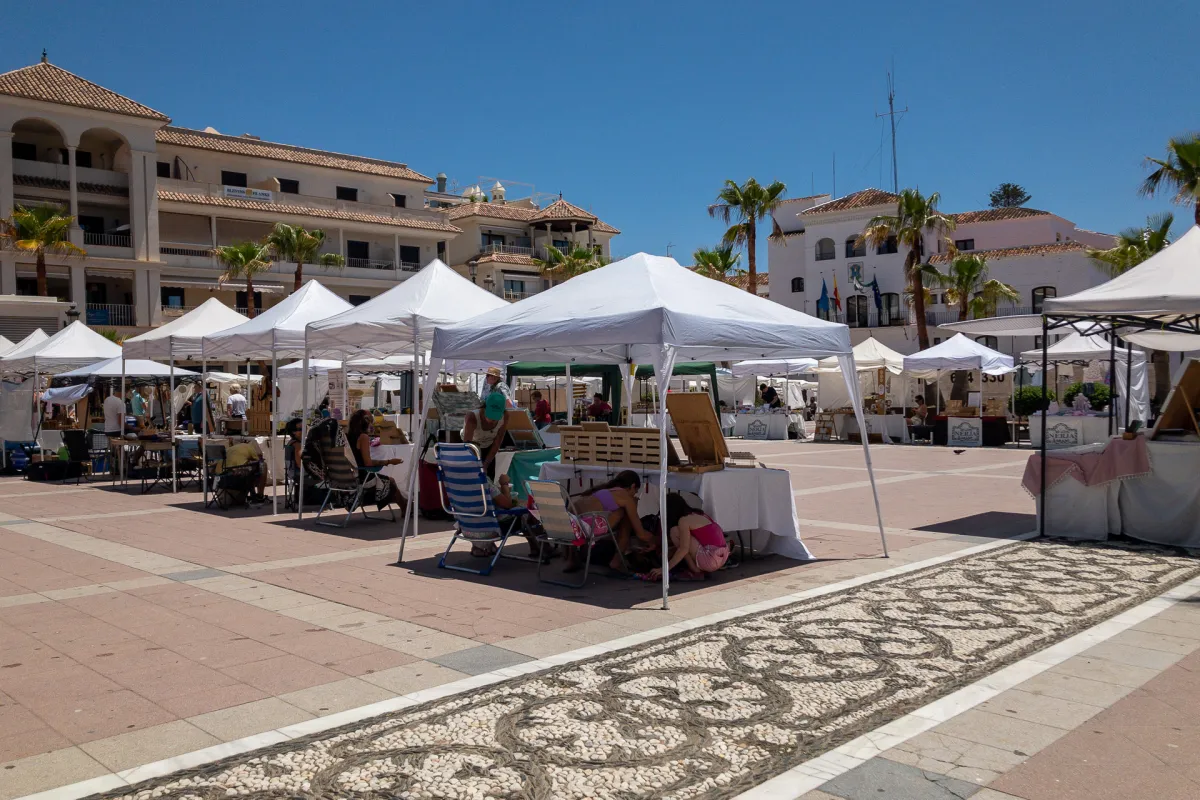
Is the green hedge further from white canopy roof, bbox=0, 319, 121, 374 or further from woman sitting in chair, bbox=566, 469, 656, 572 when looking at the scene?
white canopy roof, bbox=0, 319, 121, 374

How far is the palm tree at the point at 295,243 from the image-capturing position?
147ft

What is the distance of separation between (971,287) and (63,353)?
3728 centimetres

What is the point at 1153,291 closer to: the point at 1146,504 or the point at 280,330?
the point at 1146,504

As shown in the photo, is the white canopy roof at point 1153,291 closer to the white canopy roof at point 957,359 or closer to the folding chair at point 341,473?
the folding chair at point 341,473

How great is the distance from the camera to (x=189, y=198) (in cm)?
4438

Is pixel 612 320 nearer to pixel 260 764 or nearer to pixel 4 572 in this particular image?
pixel 260 764

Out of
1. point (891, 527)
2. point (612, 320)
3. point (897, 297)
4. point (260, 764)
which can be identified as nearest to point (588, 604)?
point (612, 320)

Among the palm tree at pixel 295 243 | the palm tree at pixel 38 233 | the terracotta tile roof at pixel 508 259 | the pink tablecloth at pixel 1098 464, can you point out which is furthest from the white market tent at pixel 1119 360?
the terracotta tile roof at pixel 508 259

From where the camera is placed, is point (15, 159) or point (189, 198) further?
point (189, 198)

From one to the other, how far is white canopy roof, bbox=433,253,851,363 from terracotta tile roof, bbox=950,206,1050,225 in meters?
48.0

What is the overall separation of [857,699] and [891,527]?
6720mm

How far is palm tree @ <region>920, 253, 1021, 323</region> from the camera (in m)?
43.6

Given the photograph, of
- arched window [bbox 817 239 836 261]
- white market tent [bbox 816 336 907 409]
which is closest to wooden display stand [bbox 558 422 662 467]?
white market tent [bbox 816 336 907 409]

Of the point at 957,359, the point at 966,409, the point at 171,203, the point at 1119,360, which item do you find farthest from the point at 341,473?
the point at 171,203
